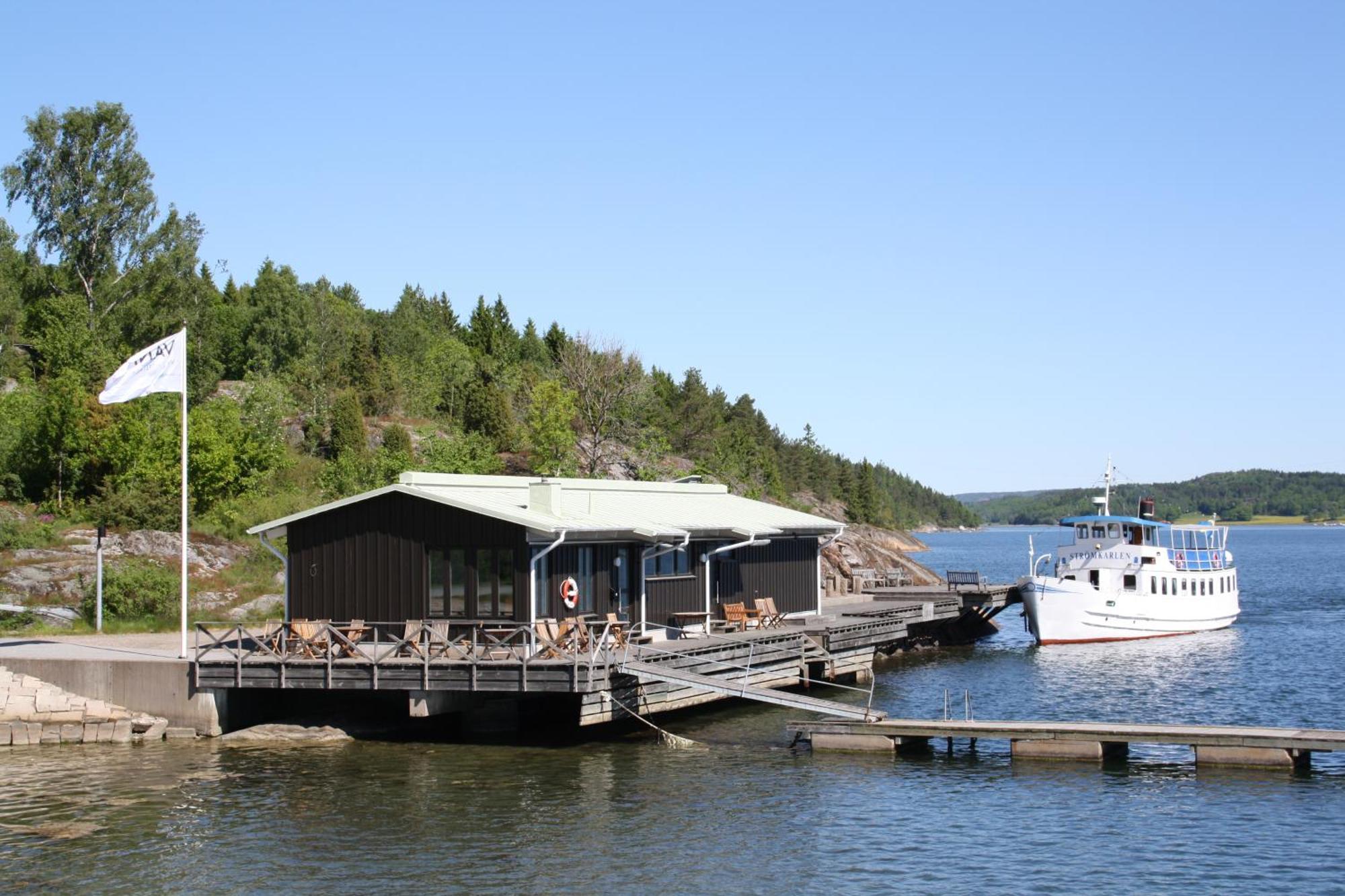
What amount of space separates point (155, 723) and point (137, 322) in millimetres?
41983

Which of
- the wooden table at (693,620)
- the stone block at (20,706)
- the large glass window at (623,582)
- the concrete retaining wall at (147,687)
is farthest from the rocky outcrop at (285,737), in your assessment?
the wooden table at (693,620)

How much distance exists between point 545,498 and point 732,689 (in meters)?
6.89

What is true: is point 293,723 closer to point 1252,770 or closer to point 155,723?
point 155,723

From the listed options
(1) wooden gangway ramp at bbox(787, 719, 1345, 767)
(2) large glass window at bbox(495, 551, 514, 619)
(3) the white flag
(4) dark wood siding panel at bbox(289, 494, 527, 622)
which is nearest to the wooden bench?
(1) wooden gangway ramp at bbox(787, 719, 1345, 767)

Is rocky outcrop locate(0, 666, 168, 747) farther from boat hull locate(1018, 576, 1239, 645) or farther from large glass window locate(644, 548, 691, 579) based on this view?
boat hull locate(1018, 576, 1239, 645)

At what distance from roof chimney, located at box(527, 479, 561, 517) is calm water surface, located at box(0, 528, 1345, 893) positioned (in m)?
5.84

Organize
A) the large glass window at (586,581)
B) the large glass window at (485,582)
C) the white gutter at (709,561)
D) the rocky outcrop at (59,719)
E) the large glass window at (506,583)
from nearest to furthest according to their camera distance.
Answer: the rocky outcrop at (59,719)
the large glass window at (506,583)
the large glass window at (485,582)
the large glass window at (586,581)
the white gutter at (709,561)

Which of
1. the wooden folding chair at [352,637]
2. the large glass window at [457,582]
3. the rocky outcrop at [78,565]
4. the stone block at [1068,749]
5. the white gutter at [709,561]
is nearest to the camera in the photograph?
the stone block at [1068,749]

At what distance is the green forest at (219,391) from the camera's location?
171 feet

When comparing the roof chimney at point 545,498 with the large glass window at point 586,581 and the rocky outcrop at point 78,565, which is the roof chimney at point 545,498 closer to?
the large glass window at point 586,581

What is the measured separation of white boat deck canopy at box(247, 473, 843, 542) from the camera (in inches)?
1171

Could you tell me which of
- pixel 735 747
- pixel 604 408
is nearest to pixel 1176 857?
pixel 735 747

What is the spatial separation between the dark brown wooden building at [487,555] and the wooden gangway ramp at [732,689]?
129 inches

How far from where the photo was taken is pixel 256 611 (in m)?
42.0
